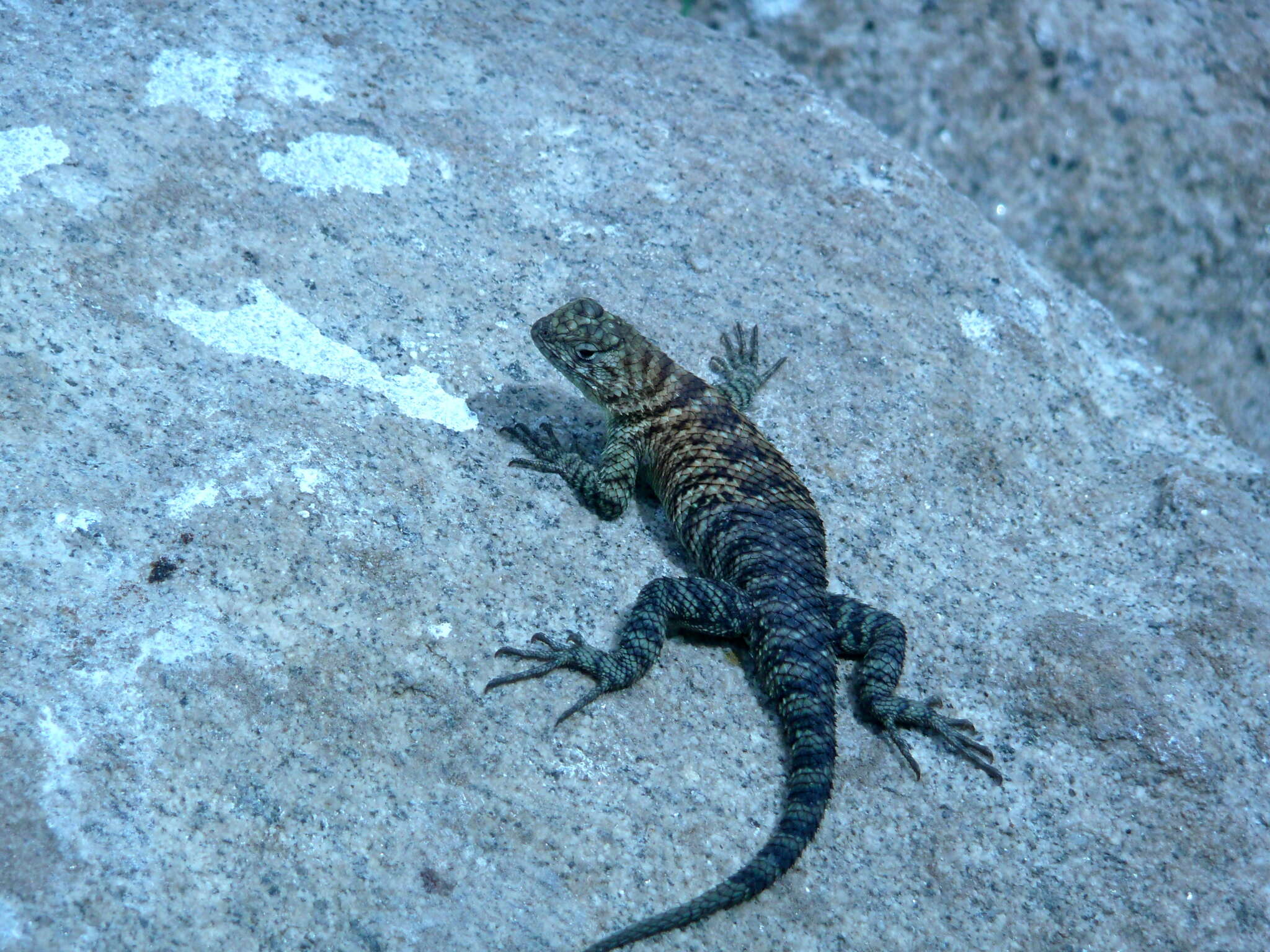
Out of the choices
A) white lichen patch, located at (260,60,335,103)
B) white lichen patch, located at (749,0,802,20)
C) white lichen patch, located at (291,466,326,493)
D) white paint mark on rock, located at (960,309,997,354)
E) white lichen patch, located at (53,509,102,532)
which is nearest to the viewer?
white lichen patch, located at (53,509,102,532)

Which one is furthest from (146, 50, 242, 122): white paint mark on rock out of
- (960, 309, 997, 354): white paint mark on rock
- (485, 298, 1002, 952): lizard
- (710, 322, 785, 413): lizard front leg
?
(960, 309, 997, 354): white paint mark on rock

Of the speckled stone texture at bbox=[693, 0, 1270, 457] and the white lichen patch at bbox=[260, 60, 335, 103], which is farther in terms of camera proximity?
the speckled stone texture at bbox=[693, 0, 1270, 457]

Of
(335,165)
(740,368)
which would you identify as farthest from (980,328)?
(335,165)

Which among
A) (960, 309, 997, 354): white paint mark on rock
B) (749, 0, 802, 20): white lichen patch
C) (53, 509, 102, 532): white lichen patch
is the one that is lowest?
(53, 509, 102, 532): white lichen patch

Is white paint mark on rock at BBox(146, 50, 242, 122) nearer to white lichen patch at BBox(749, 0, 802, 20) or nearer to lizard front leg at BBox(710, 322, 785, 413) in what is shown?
lizard front leg at BBox(710, 322, 785, 413)

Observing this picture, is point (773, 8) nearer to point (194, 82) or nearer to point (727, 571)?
point (194, 82)

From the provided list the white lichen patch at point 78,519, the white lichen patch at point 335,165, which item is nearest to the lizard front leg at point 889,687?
the white lichen patch at point 78,519
